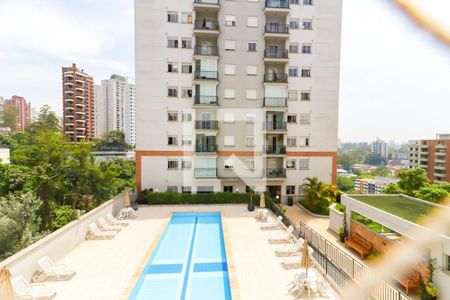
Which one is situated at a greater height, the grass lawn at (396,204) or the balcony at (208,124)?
the balcony at (208,124)

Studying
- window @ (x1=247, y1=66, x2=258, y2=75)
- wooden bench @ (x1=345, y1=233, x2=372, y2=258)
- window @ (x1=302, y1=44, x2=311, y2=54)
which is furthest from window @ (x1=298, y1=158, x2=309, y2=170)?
window @ (x1=302, y1=44, x2=311, y2=54)

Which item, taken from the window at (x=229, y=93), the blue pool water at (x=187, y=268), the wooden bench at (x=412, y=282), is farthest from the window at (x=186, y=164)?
the wooden bench at (x=412, y=282)

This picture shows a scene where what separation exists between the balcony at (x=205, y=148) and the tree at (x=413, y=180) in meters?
19.2

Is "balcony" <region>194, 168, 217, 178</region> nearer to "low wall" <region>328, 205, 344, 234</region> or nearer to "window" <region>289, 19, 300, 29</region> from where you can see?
"low wall" <region>328, 205, 344, 234</region>

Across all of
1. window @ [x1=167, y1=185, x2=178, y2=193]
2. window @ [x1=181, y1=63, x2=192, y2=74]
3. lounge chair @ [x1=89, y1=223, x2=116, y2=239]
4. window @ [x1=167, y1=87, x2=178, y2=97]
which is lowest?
lounge chair @ [x1=89, y1=223, x2=116, y2=239]

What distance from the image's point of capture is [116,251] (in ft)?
44.6

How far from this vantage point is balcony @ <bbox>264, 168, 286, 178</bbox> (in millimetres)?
28897

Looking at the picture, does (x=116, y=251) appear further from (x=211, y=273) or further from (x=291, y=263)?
(x=291, y=263)

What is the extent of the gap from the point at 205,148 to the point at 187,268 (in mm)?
16667

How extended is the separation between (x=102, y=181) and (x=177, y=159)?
857 centimetres

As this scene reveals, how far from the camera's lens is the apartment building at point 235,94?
2772 cm

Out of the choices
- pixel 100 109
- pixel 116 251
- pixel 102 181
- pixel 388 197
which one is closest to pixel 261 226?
pixel 116 251

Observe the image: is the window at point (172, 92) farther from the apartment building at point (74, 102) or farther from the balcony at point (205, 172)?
the apartment building at point (74, 102)

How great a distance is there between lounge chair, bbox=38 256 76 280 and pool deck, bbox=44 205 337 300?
311 millimetres
